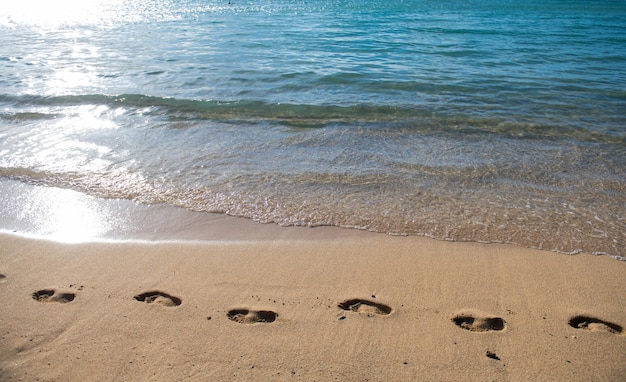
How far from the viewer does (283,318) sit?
3.08 m

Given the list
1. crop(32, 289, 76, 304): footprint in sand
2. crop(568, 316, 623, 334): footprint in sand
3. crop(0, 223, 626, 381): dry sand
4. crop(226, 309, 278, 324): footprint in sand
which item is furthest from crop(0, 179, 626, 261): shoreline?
crop(226, 309, 278, 324): footprint in sand

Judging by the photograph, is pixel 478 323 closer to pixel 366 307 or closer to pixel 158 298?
pixel 366 307

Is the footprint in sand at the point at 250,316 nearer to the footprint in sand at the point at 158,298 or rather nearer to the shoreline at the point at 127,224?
the footprint in sand at the point at 158,298

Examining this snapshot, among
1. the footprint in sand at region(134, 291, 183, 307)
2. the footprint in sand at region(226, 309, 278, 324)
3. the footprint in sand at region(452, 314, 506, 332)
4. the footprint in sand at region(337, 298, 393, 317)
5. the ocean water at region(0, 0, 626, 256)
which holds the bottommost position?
the footprint in sand at region(134, 291, 183, 307)

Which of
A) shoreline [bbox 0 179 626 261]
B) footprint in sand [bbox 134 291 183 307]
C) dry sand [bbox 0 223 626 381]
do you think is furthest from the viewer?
shoreline [bbox 0 179 626 261]

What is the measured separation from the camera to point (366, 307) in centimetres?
320

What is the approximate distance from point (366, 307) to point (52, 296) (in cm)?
229

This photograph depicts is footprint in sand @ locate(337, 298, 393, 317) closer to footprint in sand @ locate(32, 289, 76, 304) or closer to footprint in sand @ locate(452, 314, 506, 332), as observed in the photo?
footprint in sand @ locate(452, 314, 506, 332)

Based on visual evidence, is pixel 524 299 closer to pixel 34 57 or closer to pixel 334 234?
pixel 334 234

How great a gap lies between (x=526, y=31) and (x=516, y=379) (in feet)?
57.0

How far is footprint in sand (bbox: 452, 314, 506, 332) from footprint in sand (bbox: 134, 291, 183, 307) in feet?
6.39

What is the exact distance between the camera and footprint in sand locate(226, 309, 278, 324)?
3.06 m

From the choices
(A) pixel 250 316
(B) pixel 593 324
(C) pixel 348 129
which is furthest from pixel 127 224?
(B) pixel 593 324

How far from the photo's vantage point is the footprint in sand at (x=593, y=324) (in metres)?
2.98
